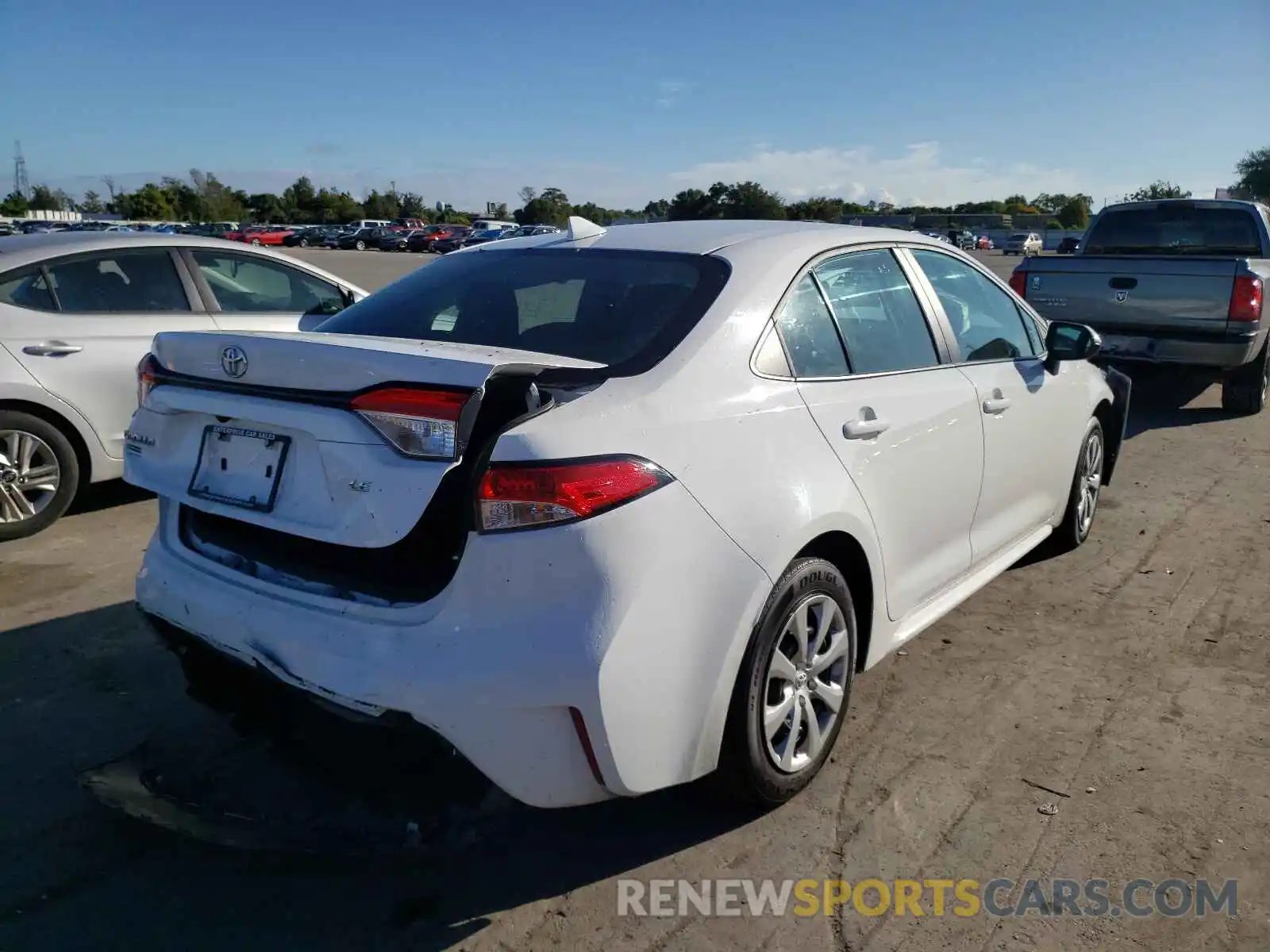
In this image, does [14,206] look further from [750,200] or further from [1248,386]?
[1248,386]

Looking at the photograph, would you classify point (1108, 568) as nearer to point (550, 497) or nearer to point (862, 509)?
point (862, 509)

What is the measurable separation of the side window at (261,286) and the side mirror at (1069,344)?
4.56 metres

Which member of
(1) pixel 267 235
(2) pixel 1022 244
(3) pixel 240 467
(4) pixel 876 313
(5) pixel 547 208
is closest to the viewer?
(3) pixel 240 467

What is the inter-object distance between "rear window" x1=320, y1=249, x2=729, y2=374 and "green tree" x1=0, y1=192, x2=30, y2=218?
108 metres

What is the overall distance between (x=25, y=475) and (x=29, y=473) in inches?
0.9

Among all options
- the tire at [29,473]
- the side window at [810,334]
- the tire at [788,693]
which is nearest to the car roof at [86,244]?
the tire at [29,473]

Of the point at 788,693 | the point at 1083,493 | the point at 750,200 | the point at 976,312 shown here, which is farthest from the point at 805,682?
the point at 750,200

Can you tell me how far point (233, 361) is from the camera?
2732mm

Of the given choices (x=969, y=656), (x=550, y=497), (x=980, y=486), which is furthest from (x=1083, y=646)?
(x=550, y=497)

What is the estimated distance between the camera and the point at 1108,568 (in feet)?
17.1

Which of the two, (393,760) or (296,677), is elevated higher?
(296,677)

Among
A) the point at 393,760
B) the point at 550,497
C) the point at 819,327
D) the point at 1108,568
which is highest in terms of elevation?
the point at 819,327

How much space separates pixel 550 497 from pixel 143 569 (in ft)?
4.77

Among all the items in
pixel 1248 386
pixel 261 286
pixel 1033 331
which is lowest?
pixel 1248 386
